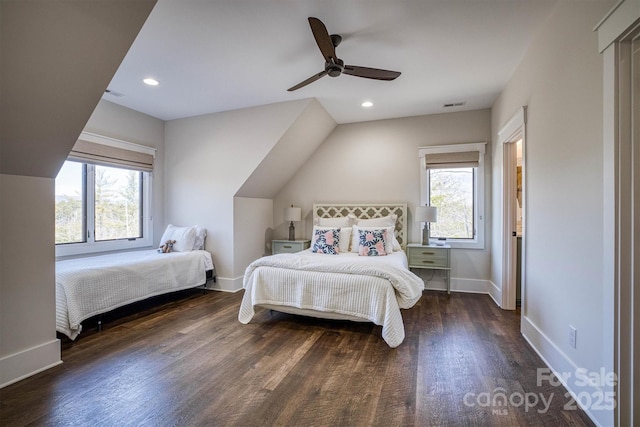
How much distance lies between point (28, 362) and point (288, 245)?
318 centimetres

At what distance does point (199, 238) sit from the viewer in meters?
4.32

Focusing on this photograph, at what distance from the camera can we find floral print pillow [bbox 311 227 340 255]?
3.92 meters

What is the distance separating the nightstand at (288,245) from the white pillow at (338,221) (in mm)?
445

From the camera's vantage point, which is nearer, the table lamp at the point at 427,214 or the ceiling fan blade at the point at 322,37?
the ceiling fan blade at the point at 322,37

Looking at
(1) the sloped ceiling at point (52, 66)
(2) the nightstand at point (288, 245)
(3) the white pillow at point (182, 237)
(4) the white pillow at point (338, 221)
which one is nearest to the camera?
(1) the sloped ceiling at point (52, 66)

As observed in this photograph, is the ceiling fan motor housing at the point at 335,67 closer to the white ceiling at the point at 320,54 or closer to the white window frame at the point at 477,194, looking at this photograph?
the white ceiling at the point at 320,54

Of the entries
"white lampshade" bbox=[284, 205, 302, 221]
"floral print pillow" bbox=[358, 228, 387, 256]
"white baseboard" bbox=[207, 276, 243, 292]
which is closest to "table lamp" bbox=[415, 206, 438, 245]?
"floral print pillow" bbox=[358, 228, 387, 256]

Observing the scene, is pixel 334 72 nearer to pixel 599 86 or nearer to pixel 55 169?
pixel 599 86

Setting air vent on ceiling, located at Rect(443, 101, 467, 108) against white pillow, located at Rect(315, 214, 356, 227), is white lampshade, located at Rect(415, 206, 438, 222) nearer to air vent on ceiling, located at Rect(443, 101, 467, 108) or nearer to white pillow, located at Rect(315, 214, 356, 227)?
white pillow, located at Rect(315, 214, 356, 227)

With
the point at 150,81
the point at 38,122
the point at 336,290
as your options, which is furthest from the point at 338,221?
the point at 38,122

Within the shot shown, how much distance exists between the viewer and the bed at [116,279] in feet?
8.57

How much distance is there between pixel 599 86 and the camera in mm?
1584

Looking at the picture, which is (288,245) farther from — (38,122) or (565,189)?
(565,189)

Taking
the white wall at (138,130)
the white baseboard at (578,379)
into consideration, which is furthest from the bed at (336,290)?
the white wall at (138,130)
